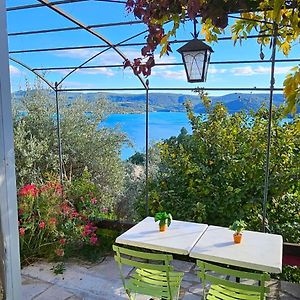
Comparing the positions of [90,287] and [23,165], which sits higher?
[23,165]

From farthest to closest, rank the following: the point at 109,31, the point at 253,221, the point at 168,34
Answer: the point at 253,221 < the point at 109,31 < the point at 168,34

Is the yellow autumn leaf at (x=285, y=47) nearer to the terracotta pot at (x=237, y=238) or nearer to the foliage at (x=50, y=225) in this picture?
the terracotta pot at (x=237, y=238)

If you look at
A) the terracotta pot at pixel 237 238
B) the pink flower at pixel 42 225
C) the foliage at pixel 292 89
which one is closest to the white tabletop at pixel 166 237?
the terracotta pot at pixel 237 238

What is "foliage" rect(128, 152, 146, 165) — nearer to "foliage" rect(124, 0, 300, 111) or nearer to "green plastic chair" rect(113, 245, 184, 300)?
"green plastic chair" rect(113, 245, 184, 300)

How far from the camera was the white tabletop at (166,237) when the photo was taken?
9.07 feet

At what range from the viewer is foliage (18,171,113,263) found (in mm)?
3727

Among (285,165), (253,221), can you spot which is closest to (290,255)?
(253,221)

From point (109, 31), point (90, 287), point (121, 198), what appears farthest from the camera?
point (121, 198)

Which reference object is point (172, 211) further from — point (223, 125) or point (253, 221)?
point (223, 125)

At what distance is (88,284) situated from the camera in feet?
11.0

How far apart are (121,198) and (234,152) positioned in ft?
7.31

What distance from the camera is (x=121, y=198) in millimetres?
5422

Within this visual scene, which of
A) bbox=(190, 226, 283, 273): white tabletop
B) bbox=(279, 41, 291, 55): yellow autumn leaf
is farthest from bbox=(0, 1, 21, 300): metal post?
bbox=(190, 226, 283, 273): white tabletop

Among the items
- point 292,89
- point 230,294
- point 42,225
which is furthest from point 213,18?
point 42,225
